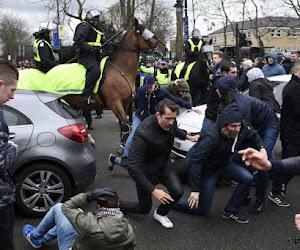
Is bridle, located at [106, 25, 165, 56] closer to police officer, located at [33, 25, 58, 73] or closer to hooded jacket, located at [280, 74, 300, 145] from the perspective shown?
police officer, located at [33, 25, 58, 73]

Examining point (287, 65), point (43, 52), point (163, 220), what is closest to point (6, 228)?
point (163, 220)

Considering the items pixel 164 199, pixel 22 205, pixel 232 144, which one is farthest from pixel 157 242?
pixel 22 205

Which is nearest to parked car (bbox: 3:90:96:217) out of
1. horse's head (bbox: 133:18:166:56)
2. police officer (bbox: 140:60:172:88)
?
horse's head (bbox: 133:18:166:56)

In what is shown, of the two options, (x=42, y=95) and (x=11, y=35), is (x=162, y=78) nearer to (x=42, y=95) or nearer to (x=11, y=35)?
(x=42, y=95)

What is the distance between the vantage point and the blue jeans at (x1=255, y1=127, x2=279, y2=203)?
475cm

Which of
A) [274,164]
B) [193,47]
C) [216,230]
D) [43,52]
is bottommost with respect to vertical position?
[216,230]

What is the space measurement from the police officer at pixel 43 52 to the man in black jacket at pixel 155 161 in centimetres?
419

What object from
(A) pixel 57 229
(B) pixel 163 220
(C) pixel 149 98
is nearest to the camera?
(A) pixel 57 229

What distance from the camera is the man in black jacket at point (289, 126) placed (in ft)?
15.9

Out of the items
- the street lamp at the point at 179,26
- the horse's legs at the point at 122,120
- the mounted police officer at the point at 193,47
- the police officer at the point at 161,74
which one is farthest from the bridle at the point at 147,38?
the street lamp at the point at 179,26

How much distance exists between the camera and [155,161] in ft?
14.1

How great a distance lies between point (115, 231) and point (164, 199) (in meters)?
1.44

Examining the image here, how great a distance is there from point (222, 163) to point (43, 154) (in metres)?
2.14

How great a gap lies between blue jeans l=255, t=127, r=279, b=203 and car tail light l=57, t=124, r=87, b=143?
7.56 ft
